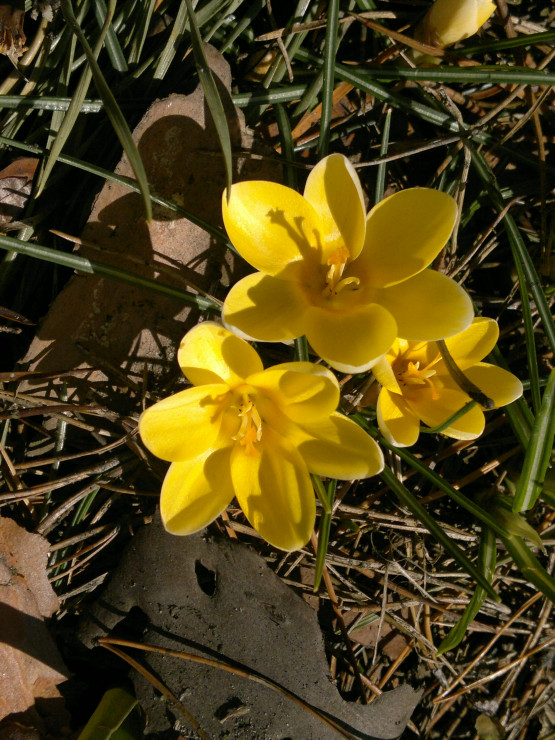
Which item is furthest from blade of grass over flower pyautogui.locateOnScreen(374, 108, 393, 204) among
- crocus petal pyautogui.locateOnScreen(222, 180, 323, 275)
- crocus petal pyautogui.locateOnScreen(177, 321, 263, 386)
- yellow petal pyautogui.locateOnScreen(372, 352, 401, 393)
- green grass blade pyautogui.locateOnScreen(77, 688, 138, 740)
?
green grass blade pyautogui.locateOnScreen(77, 688, 138, 740)

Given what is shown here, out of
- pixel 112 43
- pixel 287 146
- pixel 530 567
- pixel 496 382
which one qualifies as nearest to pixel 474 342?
pixel 496 382

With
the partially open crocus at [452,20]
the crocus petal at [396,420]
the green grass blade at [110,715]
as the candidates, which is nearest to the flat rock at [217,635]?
the green grass blade at [110,715]

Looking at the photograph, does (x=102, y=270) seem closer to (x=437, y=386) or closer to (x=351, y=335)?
(x=351, y=335)

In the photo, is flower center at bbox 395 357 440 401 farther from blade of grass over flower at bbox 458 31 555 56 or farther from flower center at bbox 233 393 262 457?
blade of grass over flower at bbox 458 31 555 56

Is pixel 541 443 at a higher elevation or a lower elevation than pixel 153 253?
lower

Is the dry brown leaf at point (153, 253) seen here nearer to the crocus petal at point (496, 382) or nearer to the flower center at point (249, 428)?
the flower center at point (249, 428)
